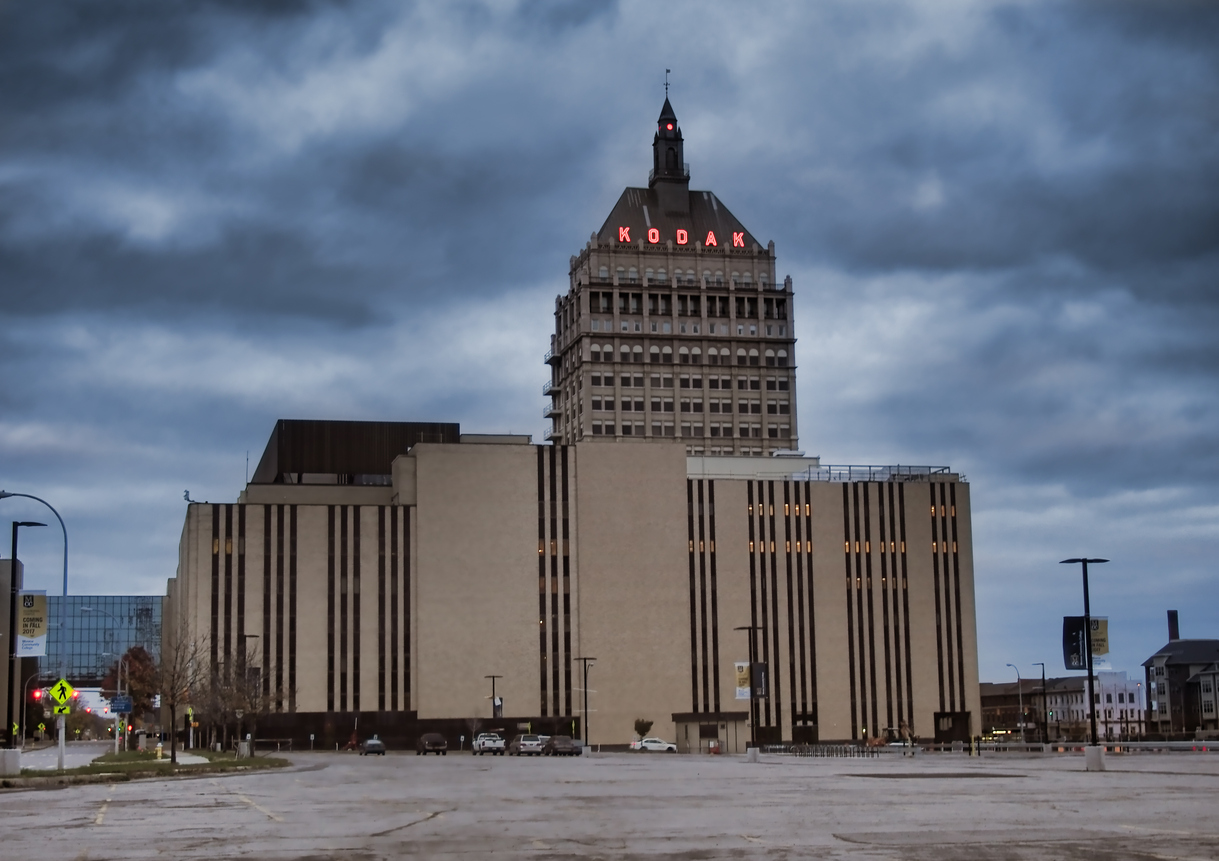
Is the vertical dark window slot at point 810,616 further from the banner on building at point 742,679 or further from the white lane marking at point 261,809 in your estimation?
the white lane marking at point 261,809

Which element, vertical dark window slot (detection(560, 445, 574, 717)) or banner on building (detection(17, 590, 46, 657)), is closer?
banner on building (detection(17, 590, 46, 657))

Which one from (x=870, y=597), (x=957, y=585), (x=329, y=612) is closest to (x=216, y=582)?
(x=329, y=612)

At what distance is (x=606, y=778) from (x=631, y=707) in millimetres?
97970

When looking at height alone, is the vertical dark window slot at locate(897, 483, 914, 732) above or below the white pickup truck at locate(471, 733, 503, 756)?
above

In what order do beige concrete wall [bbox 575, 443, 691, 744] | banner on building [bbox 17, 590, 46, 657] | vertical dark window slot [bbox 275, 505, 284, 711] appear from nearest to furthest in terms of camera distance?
1. banner on building [bbox 17, 590, 46, 657]
2. vertical dark window slot [bbox 275, 505, 284, 711]
3. beige concrete wall [bbox 575, 443, 691, 744]

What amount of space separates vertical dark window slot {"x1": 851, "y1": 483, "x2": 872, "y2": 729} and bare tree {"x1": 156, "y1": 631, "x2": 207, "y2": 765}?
63.4 m

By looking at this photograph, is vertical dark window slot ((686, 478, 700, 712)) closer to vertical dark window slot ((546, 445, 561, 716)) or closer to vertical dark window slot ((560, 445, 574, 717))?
vertical dark window slot ((560, 445, 574, 717))

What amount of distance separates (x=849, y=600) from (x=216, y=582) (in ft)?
203

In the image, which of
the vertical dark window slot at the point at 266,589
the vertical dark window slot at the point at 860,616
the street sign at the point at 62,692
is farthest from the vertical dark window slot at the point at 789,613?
the street sign at the point at 62,692

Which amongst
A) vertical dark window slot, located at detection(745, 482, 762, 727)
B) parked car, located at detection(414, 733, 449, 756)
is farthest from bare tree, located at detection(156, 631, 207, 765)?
vertical dark window slot, located at detection(745, 482, 762, 727)

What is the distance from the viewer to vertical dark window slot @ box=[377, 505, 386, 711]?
138000 millimetres

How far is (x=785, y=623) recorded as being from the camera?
148 metres

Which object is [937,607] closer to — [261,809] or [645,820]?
[261,809]

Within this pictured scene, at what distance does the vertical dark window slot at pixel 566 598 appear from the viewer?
142 meters
